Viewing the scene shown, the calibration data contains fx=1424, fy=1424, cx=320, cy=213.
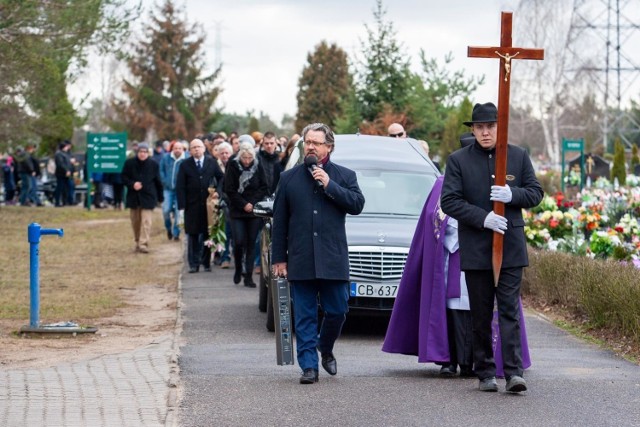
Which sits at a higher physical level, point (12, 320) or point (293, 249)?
point (293, 249)

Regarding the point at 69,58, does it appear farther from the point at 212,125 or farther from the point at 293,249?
the point at 212,125

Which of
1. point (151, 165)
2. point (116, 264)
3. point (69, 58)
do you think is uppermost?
point (69, 58)

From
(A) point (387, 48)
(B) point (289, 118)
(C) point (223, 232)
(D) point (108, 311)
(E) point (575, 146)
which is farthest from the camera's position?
(B) point (289, 118)

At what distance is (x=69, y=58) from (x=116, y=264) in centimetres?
1012

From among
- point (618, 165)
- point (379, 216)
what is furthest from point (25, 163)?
point (379, 216)

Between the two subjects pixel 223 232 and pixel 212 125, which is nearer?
pixel 223 232

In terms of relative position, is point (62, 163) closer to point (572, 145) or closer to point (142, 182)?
point (572, 145)

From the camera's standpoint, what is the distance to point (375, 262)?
12.6 meters

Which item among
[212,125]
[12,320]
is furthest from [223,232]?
[212,125]

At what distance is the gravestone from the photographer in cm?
4147

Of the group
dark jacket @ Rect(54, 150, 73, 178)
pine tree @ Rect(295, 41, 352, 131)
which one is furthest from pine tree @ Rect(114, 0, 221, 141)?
dark jacket @ Rect(54, 150, 73, 178)

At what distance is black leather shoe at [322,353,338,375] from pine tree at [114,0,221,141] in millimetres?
67882

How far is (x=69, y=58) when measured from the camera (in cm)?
3048

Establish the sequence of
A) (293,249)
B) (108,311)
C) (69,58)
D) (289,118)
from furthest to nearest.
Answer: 1. (289,118)
2. (69,58)
3. (108,311)
4. (293,249)
